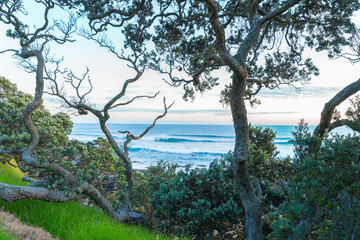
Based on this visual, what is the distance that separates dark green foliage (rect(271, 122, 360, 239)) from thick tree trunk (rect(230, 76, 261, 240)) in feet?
6.04

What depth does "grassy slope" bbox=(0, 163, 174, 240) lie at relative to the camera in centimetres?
414

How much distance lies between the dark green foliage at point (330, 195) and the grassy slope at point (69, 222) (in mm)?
2220

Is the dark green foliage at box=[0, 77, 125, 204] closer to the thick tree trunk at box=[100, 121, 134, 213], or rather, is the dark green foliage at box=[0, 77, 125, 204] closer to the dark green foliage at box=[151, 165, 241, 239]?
the thick tree trunk at box=[100, 121, 134, 213]

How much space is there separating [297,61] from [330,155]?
598cm

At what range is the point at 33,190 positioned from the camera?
519cm

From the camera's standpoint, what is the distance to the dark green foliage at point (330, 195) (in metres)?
2.84

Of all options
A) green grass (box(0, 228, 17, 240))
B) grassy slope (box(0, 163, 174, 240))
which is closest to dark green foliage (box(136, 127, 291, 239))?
grassy slope (box(0, 163, 174, 240))

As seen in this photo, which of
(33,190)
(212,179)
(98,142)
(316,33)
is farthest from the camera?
(98,142)

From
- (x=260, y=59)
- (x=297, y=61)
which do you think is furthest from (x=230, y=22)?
(x=297, y=61)

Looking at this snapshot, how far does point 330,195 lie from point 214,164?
4380mm

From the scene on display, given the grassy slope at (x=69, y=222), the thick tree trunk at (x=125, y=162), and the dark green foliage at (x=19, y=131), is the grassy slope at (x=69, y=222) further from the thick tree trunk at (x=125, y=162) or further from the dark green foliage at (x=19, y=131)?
the thick tree trunk at (x=125, y=162)

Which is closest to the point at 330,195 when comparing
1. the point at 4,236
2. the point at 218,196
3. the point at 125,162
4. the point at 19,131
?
the point at 218,196

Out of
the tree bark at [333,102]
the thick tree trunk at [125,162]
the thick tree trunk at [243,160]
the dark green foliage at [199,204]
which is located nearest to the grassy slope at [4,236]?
the dark green foliage at [199,204]

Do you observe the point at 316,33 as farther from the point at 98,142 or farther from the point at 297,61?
the point at 98,142
